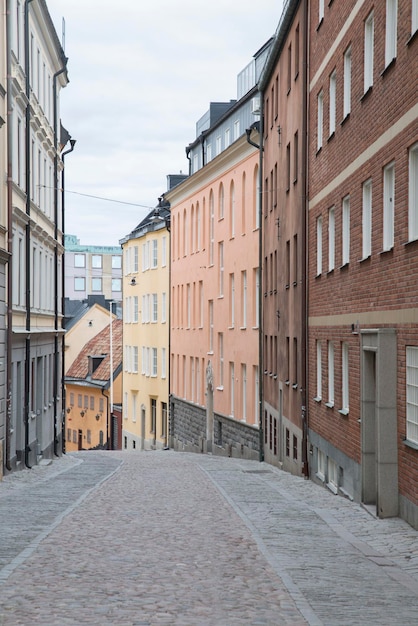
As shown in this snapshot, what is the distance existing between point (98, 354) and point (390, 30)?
210 ft

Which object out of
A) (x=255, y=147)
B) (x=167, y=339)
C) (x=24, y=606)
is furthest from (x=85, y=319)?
(x=24, y=606)

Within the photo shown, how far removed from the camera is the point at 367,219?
18.7m

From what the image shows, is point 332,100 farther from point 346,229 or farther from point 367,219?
point 367,219

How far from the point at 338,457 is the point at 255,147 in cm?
2168

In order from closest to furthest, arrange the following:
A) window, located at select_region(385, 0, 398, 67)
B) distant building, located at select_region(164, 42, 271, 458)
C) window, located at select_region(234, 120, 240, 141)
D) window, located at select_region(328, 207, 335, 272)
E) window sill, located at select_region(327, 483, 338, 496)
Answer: window, located at select_region(385, 0, 398, 67) → window sill, located at select_region(327, 483, 338, 496) → window, located at select_region(328, 207, 335, 272) → distant building, located at select_region(164, 42, 271, 458) → window, located at select_region(234, 120, 240, 141)

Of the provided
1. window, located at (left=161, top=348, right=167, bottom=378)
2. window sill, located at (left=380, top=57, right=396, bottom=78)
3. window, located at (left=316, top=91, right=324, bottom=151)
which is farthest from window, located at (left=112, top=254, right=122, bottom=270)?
window sill, located at (left=380, top=57, right=396, bottom=78)

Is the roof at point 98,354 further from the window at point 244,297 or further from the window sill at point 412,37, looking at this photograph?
the window sill at point 412,37

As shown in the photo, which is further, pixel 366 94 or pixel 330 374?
pixel 330 374

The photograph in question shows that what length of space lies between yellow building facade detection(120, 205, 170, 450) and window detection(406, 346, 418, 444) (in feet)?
153

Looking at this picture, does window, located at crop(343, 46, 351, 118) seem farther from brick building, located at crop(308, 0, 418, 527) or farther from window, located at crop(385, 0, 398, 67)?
window, located at crop(385, 0, 398, 67)

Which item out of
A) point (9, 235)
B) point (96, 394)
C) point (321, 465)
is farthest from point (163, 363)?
point (321, 465)

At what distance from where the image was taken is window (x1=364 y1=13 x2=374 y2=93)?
60.3ft

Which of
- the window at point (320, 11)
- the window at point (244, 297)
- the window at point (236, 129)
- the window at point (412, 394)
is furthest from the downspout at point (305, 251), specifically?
the window at point (236, 129)

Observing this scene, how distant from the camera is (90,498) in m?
20.1
